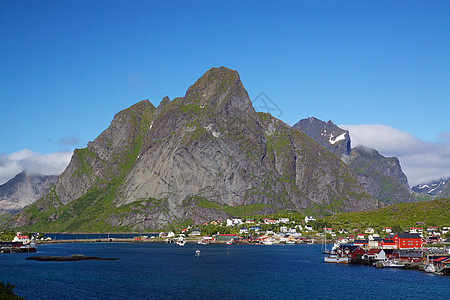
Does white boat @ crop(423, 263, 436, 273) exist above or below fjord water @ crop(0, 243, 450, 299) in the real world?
above

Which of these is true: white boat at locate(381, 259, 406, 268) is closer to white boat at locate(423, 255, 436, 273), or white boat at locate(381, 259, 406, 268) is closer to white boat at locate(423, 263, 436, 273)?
white boat at locate(423, 255, 436, 273)

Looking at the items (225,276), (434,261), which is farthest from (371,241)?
(225,276)

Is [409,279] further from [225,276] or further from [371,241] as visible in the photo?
[371,241]

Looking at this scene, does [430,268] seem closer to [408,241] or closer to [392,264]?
[392,264]

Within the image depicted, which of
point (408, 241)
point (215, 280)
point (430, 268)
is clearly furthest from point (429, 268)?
point (408, 241)

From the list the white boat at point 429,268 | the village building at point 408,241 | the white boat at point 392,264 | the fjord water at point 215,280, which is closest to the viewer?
the fjord water at point 215,280

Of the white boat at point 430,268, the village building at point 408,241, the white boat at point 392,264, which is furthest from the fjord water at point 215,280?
the village building at point 408,241

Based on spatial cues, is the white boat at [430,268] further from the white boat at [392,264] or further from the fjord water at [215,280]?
the white boat at [392,264]

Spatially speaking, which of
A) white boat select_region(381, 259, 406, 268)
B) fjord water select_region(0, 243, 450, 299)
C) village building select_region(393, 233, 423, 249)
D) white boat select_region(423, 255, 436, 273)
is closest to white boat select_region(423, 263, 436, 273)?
white boat select_region(423, 255, 436, 273)
